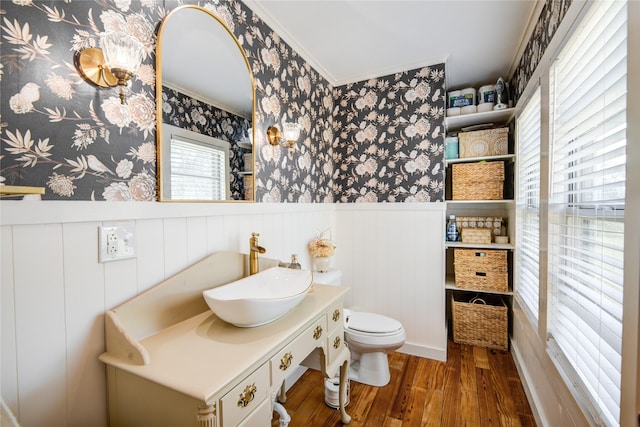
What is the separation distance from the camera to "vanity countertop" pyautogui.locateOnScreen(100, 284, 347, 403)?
0.85 metres

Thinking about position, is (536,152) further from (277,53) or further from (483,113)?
(277,53)

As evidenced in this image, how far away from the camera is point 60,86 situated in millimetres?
930

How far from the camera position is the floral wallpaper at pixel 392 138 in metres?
2.52

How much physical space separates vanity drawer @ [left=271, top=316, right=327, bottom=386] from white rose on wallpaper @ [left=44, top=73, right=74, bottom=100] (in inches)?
44.2

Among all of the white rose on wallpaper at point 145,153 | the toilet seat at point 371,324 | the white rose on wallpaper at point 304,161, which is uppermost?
the white rose on wallpaper at point 304,161

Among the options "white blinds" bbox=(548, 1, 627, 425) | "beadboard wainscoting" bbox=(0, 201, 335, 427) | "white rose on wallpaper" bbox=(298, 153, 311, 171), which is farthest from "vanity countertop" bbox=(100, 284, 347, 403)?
"white rose on wallpaper" bbox=(298, 153, 311, 171)

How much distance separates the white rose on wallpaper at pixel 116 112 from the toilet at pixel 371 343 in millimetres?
1581

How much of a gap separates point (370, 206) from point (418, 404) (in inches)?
62.1

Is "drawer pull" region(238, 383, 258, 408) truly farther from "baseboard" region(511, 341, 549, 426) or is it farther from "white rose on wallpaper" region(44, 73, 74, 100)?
"baseboard" region(511, 341, 549, 426)

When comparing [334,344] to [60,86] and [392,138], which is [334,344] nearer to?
[60,86]

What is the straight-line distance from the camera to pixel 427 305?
2537 millimetres

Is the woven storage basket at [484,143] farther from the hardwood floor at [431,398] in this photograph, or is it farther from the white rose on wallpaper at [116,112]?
the white rose on wallpaper at [116,112]

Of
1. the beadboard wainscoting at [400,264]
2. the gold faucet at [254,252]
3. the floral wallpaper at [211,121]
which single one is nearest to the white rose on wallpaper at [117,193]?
the floral wallpaper at [211,121]

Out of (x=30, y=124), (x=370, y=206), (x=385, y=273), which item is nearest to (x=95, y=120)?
(x=30, y=124)
